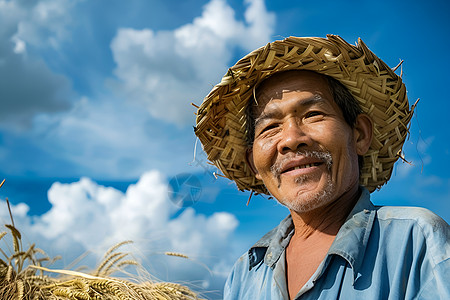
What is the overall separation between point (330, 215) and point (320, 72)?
80 centimetres

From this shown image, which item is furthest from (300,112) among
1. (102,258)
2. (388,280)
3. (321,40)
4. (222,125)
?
(102,258)

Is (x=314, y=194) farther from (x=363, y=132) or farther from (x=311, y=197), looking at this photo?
(x=363, y=132)

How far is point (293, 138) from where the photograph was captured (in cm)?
221

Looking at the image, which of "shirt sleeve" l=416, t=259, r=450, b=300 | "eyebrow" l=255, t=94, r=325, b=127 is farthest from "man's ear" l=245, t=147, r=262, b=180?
"shirt sleeve" l=416, t=259, r=450, b=300

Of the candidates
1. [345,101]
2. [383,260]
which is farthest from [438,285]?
[345,101]

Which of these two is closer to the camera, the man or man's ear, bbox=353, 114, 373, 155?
the man

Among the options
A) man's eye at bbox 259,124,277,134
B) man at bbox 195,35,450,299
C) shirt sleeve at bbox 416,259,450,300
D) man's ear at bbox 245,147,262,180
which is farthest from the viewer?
man's ear at bbox 245,147,262,180

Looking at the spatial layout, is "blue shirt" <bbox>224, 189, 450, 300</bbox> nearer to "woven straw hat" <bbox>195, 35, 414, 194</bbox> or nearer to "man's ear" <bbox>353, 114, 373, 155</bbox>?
"man's ear" <bbox>353, 114, 373, 155</bbox>

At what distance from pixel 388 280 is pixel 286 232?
803mm

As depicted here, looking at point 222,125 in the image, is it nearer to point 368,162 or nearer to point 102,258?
point 368,162

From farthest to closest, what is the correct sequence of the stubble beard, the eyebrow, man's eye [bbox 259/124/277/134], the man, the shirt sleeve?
man's eye [bbox 259/124/277/134], the eyebrow, the stubble beard, the man, the shirt sleeve

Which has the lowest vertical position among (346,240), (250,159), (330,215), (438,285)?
(438,285)

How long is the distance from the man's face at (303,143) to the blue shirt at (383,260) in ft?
0.65

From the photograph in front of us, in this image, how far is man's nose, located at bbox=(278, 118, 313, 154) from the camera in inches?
86.7
